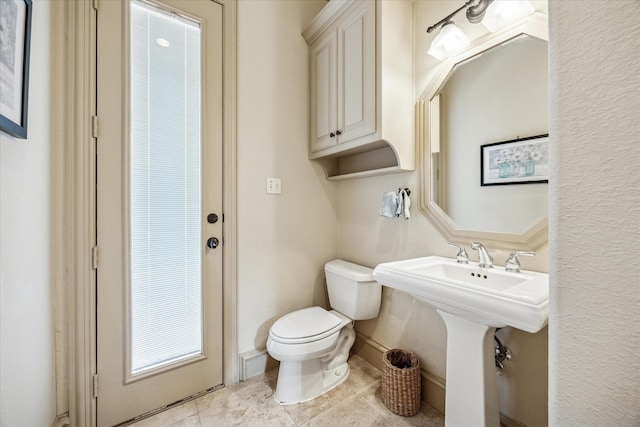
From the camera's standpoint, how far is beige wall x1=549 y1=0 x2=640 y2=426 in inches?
15.1

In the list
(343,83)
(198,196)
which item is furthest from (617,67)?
(198,196)

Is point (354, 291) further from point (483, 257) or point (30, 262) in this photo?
point (30, 262)

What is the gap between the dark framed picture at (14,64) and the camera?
29.9 inches

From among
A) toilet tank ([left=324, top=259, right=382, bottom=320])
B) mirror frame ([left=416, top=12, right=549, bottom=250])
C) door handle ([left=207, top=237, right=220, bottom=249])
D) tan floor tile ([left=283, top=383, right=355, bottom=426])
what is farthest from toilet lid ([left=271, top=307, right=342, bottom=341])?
mirror frame ([left=416, top=12, right=549, bottom=250])

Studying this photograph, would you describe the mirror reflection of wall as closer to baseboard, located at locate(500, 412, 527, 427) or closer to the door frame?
baseboard, located at locate(500, 412, 527, 427)

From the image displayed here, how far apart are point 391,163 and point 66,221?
1.72 meters

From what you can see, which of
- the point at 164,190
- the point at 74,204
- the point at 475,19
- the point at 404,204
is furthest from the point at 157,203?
the point at 475,19

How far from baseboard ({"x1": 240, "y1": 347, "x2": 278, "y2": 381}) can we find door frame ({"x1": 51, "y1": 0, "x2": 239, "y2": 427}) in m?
0.71

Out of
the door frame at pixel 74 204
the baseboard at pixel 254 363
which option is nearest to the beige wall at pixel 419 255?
the baseboard at pixel 254 363

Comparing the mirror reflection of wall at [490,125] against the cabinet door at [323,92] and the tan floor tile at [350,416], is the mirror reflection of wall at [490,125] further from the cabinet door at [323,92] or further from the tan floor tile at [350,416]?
the tan floor tile at [350,416]

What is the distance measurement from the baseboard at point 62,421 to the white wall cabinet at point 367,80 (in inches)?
74.6

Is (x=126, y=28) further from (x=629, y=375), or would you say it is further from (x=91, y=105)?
(x=629, y=375)

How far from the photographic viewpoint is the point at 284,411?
4.59 feet

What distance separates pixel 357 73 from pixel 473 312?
1.31 metres
